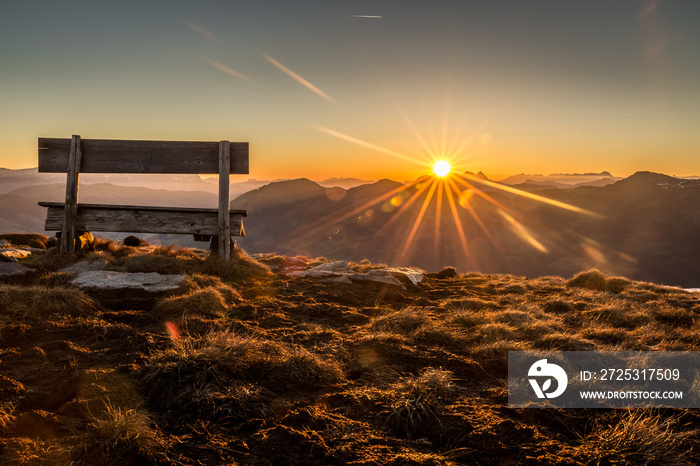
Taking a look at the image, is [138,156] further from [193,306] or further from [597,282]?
[597,282]

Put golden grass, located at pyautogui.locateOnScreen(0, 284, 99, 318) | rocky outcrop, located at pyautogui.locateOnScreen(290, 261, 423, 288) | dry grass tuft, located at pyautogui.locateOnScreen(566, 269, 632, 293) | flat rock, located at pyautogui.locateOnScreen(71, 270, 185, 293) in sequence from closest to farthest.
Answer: golden grass, located at pyautogui.locateOnScreen(0, 284, 99, 318), flat rock, located at pyautogui.locateOnScreen(71, 270, 185, 293), rocky outcrop, located at pyautogui.locateOnScreen(290, 261, 423, 288), dry grass tuft, located at pyautogui.locateOnScreen(566, 269, 632, 293)

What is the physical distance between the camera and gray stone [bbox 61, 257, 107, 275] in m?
7.51

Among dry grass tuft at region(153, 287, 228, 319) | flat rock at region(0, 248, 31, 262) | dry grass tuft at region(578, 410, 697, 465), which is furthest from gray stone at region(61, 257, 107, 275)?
dry grass tuft at region(578, 410, 697, 465)

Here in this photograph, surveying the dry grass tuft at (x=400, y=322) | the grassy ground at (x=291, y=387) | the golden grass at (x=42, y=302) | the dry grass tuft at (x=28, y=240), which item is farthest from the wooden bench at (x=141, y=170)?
the dry grass tuft at (x=400, y=322)

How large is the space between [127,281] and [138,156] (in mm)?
3844

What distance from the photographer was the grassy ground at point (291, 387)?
2.46 m

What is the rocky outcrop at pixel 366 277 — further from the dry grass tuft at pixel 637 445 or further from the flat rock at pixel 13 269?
the dry grass tuft at pixel 637 445

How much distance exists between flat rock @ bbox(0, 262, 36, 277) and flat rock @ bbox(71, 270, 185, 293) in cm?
109

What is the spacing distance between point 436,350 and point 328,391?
1688mm

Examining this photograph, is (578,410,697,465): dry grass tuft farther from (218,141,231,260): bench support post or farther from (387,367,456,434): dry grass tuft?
(218,141,231,260): bench support post

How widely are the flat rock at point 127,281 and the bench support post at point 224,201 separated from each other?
1902 mm

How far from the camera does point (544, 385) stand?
359cm

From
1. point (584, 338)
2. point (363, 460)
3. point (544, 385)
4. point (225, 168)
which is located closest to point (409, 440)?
point (363, 460)

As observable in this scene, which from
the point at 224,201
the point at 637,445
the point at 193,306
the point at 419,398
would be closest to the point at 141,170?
the point at 224,201
